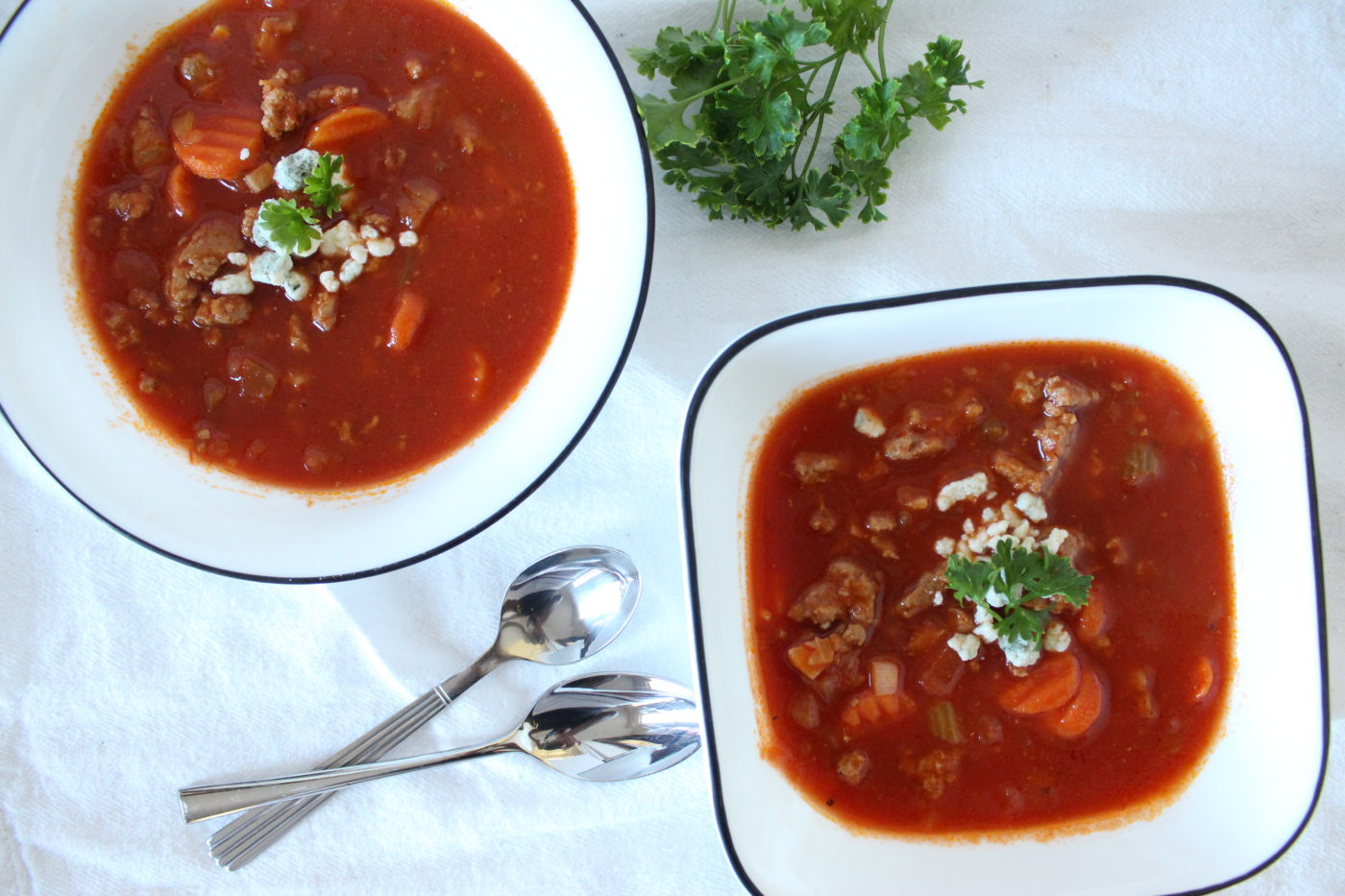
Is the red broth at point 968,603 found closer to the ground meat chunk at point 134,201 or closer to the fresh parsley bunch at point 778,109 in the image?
the fresh parsley bunch at point 778,109

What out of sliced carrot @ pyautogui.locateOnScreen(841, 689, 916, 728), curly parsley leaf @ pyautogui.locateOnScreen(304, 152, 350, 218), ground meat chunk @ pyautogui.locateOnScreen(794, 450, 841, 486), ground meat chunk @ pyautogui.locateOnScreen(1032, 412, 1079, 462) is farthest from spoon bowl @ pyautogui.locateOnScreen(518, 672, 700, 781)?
curly parsley leaf @ pyautogui.locateOnScreen(304, 152, 350, 218)

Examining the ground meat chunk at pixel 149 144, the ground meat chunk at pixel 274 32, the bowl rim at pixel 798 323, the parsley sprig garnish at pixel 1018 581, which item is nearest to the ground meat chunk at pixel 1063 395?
the bowl rim at pixel 798 323

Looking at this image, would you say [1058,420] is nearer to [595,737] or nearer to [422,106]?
[595,737]

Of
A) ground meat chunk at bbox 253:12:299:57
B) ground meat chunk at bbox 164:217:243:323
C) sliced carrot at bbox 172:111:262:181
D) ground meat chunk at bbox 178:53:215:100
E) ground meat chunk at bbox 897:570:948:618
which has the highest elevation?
ground meat chunk at bbox 253:12:299:57

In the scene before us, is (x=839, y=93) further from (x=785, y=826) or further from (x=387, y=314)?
(x=785, y=826)

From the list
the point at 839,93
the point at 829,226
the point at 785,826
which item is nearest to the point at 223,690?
the point at 785,826

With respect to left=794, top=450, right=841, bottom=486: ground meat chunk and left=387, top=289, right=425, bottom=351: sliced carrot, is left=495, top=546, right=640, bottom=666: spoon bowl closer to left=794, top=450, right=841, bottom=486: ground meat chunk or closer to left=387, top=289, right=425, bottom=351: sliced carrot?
left=794, top=450, right=841, bottom=486: ground meat chunk

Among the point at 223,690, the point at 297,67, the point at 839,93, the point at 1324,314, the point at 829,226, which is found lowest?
the point at 223,690
